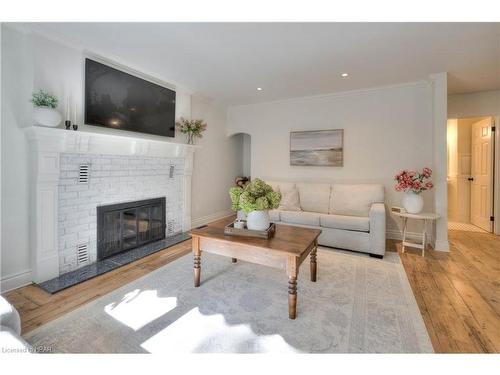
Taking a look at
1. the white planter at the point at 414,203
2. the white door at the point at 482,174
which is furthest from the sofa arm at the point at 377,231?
the white door at the point at 482,174

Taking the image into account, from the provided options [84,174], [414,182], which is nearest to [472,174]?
[414,182]

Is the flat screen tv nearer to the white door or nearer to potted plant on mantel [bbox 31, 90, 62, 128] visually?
potted plant on mantel [bbox 31, 90, 62, 128]

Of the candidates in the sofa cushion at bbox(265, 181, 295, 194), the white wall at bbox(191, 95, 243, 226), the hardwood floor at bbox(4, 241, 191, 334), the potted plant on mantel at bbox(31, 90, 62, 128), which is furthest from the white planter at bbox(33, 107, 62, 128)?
the sofa cushion at bbox(265, 181, 295, 194)

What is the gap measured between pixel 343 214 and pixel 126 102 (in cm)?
336

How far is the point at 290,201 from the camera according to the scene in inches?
151

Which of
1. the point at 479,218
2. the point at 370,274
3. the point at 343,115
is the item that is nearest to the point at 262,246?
the point at 370,274

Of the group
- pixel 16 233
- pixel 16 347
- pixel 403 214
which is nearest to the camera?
pixel 16 347

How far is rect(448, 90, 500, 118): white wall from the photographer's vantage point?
3850mm

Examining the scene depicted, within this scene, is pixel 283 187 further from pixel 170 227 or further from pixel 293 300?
pixel 293 300

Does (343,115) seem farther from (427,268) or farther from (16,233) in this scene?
(16,233)

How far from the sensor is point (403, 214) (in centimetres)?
316

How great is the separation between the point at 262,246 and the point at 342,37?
2.14 metres

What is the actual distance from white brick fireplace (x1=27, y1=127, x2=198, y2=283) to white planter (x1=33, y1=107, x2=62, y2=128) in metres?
0.07

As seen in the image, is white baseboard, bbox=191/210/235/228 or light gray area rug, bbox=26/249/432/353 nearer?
light gray area rug, bbox=26/249/432/353
